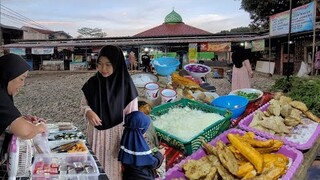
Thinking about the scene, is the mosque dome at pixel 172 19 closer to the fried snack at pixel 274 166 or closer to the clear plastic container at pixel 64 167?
the fried snack at pixel 274 166

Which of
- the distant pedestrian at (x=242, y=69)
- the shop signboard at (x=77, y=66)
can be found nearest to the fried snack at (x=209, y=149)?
the distant pedestrian at (x=242, y=69)

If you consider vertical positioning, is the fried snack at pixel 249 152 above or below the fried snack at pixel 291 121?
below

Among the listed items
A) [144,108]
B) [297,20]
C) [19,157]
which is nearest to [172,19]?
[297,20]

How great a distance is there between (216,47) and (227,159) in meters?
18.4

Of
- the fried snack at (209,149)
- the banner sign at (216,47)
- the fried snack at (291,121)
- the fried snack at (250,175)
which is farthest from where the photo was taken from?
the banner sign at (216,47)

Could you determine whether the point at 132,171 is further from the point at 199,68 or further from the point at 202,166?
the point at 199,68

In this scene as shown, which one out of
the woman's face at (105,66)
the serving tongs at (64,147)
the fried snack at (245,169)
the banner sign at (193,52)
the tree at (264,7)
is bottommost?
the fried snack at (245,169)

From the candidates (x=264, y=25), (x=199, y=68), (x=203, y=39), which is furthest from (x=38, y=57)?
(x=199, y=68)

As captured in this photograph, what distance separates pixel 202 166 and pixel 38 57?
2543cm

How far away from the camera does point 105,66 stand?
6.93 feet

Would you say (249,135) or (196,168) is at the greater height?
(249,135)

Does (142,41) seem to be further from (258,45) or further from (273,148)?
(273,148)

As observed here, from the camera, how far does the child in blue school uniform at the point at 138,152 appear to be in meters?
1.77

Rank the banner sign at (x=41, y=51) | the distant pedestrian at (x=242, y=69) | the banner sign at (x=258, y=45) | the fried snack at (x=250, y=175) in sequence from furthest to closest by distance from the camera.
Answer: the banner sign at (x=41, y=51) < the banner sign at (x=258, y=45) < the distant pedestrian at (x=242, y=69) < the fried snack at (x=250, y=175)
